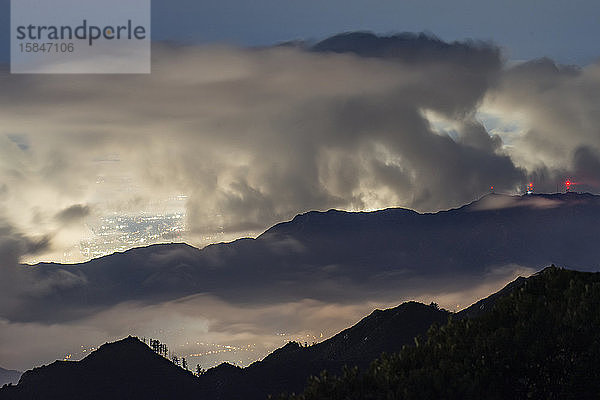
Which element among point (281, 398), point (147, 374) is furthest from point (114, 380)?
point (281, 398)

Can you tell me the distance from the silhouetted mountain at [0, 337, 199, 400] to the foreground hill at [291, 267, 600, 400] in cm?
13079

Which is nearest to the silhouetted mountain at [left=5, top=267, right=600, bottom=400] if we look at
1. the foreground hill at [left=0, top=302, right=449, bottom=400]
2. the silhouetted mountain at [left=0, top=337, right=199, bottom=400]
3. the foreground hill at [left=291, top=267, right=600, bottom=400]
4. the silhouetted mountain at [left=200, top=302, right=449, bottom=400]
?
the foreground hill at [left=291, top=267, right=600, bottom=400]

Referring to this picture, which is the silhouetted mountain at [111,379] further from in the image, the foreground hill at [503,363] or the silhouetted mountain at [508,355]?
the foreground hill at [503,363]

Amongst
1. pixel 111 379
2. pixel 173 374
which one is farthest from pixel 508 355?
pixel 111 379

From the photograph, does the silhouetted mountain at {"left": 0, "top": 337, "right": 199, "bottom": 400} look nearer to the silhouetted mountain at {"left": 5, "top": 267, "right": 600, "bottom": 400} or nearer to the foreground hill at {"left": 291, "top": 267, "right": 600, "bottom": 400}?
the silhouetted mountain at {"left": 5, "top": 267, "right": 600, "bottom": 400}

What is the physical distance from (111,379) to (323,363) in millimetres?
50249

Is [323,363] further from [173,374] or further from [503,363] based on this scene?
[503,363]

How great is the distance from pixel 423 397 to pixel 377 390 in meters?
2.85

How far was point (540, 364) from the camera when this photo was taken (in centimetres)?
3778

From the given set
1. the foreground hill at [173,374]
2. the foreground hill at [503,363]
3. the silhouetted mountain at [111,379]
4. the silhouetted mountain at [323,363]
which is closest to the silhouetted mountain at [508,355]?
the foreground hill at [503,363]

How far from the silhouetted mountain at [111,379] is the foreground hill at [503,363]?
131m

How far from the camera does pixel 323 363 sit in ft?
559

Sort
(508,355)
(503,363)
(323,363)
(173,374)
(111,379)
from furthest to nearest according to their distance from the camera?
(173,374) < (111,379) < (323,363) < (508,355) < (503,363)

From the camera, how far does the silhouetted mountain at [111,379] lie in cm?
16425
